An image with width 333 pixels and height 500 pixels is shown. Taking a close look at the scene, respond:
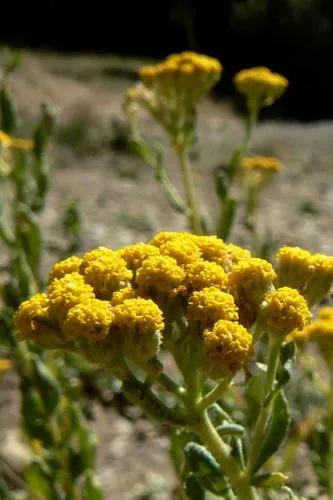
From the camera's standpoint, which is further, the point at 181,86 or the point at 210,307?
the point at 181,86

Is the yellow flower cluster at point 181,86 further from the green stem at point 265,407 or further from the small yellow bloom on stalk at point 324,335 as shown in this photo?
the green stem at point 265,407

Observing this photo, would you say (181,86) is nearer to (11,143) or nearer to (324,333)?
(11,143)

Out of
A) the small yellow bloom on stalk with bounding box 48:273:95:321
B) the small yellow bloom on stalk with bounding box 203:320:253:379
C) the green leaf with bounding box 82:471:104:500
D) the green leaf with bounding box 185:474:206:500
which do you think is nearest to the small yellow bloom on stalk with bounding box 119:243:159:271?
the small yellow bloom on stalk with bounding box 48:273:95:321

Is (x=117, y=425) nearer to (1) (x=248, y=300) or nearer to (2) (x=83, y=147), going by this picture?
(1) (x=248, y=300)

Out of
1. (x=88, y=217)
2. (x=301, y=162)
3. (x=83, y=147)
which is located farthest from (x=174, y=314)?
(x=83, y=147)

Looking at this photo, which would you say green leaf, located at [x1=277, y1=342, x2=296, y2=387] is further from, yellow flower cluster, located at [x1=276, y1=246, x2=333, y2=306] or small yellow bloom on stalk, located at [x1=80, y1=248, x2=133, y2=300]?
small yellow bloom on stalk, located at [x1=80, y1=248, x2=133, y2=300]

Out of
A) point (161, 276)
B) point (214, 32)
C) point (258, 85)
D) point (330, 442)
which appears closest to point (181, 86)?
point (258, 85)

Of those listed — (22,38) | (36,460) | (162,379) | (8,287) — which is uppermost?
(162,379)
